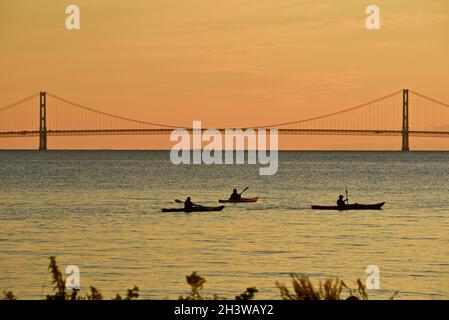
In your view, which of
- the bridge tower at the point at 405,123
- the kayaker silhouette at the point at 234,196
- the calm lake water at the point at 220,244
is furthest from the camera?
the bridge tower at the point at 405,123

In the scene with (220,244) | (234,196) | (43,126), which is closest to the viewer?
(220,244)

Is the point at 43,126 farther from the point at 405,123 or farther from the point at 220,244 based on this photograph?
the point at 220,244

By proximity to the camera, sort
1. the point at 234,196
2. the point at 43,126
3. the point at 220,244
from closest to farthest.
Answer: the point at 220,244, the point at 234,196, the point at 43,126

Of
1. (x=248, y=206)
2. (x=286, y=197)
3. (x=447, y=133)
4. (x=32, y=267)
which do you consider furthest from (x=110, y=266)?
(x=447, y=133)

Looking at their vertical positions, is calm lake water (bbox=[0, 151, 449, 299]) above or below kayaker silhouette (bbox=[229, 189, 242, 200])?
below

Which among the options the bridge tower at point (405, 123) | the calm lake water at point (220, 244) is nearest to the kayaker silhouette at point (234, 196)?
the calm lake water at point (220, 244)

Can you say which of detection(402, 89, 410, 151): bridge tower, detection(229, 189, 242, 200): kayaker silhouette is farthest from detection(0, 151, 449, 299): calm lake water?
detection(402, 89, 410, 151): bridge tower

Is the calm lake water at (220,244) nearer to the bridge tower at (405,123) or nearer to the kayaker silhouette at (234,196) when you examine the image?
the kayaker silhouette at (234,196)

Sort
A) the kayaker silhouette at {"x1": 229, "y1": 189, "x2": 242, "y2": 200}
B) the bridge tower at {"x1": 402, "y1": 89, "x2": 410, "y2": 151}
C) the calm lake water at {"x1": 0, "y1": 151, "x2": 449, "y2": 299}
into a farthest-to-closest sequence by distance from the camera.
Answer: the bridge tower at {"x1": 402, "y1": 89, "x2": 410, "y2": 151}, the kayaker silhouette at {"x1": 229, "y1": 189, "x2": 242, "y2": 200}, the calm lake water at {"x1": 0, "y1": 151, "x2": 449, "y2": 299}

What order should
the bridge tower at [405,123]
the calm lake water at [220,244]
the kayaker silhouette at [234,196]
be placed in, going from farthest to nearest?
1. the bridge tower at [405,123]
2. the kayaker silhouette at [234,196]
3. the calm lake water at [220,244]

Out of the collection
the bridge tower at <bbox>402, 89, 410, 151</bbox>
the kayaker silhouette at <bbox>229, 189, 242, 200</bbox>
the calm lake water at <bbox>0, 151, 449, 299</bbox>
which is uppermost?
the bridge tower at <bbox>402, 89, 410, 151</bbox>

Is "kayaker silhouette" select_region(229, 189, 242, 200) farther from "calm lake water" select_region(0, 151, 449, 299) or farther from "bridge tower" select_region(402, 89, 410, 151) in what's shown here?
"bridge tower" select_region(402, 89, 410, 151)

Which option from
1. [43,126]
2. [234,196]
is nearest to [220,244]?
[234,196]
